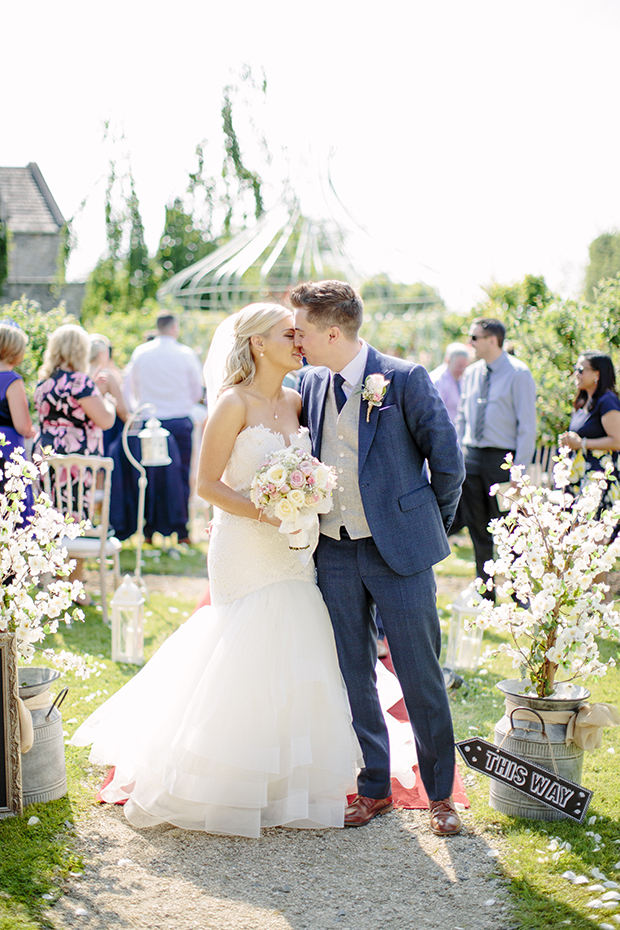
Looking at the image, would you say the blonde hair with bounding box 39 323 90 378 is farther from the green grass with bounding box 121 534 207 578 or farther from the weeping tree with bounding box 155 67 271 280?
the weeping tree with bounding box 155 67 271 280

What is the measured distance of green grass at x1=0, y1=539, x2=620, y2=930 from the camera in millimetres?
2658

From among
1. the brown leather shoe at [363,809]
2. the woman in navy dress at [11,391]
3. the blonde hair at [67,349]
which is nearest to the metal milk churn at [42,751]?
the brown leather shoe at [363,809]

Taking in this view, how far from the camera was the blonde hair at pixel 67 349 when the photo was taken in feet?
19.7

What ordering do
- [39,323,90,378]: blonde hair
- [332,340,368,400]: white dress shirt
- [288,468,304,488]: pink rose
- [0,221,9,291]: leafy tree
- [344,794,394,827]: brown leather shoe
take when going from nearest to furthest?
[288,468,304,488]: pink rose
[332,340,368,400]: white dress shirt
[344,794,394,827]: brown leather shoe
[39,323,90,378]: blonde hair
[0,221,9,291]: leafy tree

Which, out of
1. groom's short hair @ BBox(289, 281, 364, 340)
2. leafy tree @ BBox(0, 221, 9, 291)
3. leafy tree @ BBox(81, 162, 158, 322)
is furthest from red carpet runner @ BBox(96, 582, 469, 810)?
leafy tree @ BBox(81, 162, 158, 322)

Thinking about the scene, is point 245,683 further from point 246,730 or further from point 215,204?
point 215,204

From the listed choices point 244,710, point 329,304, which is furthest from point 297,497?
point 244,710

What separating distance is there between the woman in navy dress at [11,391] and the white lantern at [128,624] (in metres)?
1.16

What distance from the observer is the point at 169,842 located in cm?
312

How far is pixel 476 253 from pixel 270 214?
39.7ft

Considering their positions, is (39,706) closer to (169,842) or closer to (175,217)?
(169,842)

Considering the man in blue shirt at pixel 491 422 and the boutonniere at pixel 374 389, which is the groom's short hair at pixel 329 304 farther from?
the man in blue shirt at pixel 491 422

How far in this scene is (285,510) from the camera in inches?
116

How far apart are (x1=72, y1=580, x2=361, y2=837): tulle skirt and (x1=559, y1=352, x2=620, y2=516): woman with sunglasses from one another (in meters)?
3.53
